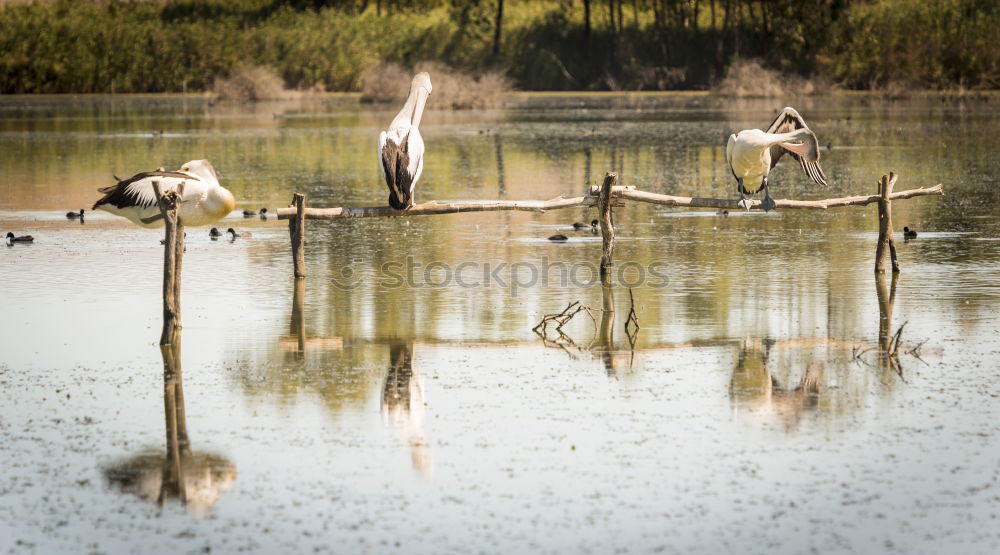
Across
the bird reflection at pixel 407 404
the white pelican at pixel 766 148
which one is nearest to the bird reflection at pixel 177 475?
the bird reflection at pixel 407 404

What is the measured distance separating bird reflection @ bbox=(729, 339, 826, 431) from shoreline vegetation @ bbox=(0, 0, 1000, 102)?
46.6 metres

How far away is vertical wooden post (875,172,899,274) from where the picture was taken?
13133 mm

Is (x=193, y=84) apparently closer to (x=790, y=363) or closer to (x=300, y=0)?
(x=300, y=0)

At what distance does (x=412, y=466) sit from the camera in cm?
740

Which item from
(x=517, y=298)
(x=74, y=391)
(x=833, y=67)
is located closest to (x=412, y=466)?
(x=74, y=391)

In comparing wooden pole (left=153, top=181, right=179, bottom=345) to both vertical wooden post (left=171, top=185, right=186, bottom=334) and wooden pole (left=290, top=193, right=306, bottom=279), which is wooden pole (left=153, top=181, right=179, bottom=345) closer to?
vertical wooden post (left=171, top=185, right=186, bottom=334)

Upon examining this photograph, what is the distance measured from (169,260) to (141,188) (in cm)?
97

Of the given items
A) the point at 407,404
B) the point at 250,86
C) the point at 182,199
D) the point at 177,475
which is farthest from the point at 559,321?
the point at 250,86

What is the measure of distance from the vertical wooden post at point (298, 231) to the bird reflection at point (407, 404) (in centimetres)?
268

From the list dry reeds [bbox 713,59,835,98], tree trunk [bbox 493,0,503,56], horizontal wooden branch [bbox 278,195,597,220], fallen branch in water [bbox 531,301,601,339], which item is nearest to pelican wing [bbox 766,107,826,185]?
horizontal wooden branch [bbox 278,195,597,220]

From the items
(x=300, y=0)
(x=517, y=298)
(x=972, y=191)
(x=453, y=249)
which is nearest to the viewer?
(x=517, y=298)

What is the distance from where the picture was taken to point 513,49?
6862cm

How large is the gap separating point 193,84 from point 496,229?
171ft

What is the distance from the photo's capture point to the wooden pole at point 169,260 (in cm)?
1037
